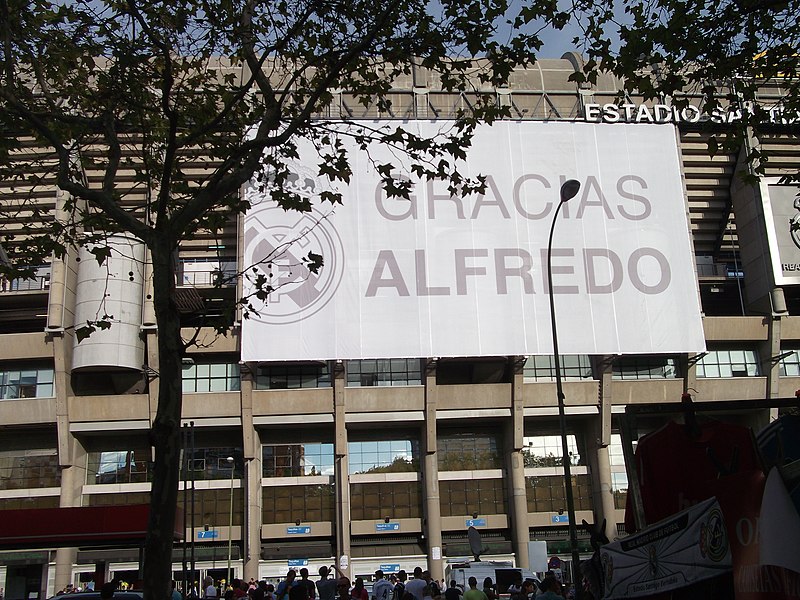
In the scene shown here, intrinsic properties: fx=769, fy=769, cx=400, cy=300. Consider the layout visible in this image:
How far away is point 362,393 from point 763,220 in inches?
955

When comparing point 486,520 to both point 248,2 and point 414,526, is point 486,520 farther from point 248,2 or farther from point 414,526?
point 248,2

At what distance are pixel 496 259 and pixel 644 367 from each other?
11.1 metres

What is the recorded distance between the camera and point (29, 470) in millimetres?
41625

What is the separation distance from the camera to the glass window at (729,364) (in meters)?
43.8

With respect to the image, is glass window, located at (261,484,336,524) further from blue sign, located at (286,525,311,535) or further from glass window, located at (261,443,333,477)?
glass window, located at (261,443,333,477)

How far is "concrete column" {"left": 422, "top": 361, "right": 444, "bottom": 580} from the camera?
130 feet

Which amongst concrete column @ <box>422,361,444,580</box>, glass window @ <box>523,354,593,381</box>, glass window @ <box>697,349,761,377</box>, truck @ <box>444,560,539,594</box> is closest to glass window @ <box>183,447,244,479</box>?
concrete column @ <box>422,361,444,580</box>

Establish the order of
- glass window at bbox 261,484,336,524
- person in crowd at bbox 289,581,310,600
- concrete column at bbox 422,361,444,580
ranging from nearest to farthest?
person in crowd at bbox 289,581,310,600 < concrete column at bbox 422,361,444,580 < glass window at bbox 261,484,336,524

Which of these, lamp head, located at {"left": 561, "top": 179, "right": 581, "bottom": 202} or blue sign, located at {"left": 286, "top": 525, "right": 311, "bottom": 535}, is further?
blue sign, located at {"left": 286, "top": 525, "right": 311, "bottom": 535}

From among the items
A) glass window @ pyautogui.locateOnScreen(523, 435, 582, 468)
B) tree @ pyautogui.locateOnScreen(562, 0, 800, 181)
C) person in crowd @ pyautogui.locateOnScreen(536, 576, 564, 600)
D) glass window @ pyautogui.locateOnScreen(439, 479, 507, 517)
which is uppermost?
tree @ pyautogui.locateOnScreen(562, 0, 800, 181)

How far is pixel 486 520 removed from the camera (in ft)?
136

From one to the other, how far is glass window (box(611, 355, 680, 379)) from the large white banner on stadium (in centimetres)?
296

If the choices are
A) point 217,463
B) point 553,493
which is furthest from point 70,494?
point 553,493

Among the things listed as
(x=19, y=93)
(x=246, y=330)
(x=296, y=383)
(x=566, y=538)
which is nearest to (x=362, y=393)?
(x=296, y=383)
